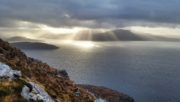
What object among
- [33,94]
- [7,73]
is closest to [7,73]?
[7,73]

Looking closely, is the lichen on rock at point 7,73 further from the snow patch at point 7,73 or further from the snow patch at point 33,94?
the snow patch at point 33,94

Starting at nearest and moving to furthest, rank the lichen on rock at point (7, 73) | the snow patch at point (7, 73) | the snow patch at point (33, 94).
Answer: the snow patch at point (33, 94) → the lichen on rock at point (7, 73) → the snow patch at point (7, 73)

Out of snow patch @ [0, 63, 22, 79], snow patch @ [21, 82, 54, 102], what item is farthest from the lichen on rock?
snow patch @ [21, 82, 54, 102]

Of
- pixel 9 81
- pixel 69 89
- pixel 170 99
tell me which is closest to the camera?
pixel 9 81

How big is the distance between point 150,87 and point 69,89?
14971cm

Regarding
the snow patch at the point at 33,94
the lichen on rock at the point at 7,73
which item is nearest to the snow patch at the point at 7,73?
the lichen on rock at the point at 7,73

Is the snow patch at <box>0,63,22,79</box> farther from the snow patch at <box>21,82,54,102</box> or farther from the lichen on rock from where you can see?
the snow patch at <box>21,82,54,102</box>

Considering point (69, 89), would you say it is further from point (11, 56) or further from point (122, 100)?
Answer: point (122, 100)

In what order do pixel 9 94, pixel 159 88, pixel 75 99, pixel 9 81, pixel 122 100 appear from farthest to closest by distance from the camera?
pixel 159 88, pixel 122 100, pixel 75 99, pixel 9 81, pixel 9 94

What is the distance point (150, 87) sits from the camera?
19700cm

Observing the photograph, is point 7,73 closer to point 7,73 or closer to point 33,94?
point 7,73

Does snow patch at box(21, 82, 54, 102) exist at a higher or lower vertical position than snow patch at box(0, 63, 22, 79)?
lower

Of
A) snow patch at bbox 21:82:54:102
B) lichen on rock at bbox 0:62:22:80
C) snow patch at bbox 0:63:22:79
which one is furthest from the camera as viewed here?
snow patch at bbox 0:63:22:79

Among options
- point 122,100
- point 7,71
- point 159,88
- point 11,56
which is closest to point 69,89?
point 11,56
